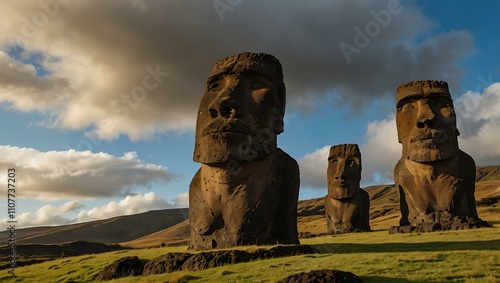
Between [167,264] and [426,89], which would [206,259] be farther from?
[426,89]

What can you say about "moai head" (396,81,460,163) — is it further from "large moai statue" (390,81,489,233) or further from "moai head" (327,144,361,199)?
"moai head" (327,144,361,199)

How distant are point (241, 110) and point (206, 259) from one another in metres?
5.26

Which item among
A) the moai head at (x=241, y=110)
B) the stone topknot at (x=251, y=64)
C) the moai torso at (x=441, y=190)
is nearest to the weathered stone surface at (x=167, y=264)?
the moai head at (x=241, y=110)

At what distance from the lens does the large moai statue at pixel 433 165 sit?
23.0 m

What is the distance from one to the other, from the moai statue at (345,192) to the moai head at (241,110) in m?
16.3

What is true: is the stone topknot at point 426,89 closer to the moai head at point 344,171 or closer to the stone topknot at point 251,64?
the moai head at point 344,171

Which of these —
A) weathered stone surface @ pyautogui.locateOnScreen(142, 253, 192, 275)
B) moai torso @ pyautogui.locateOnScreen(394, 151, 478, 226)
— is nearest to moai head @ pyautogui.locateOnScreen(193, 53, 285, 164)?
weathered stone surface @ pyautogui.locateOnScreen(142, 253, 192, 275)

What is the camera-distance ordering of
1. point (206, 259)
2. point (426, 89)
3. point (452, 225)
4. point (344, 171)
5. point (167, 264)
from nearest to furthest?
1. point (206, 259)
2. point (167, 264)
3. point (452, 225)
4. point (426, 89)
5. point (344, 171)

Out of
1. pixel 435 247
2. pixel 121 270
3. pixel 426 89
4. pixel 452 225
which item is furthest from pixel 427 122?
pixel 121 270

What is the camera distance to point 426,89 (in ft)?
78.7

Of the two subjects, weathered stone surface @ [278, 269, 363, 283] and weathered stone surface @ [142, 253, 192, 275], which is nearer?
weathered stone surface @ [278, 269, 363, 283]

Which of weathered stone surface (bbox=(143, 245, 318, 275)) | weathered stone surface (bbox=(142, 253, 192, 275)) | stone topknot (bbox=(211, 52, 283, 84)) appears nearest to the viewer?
weathered stone surface (bbox=(143, 245, 318, 275))

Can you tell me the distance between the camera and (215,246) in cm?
1528

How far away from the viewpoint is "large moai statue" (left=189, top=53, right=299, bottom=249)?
15.1 metres
